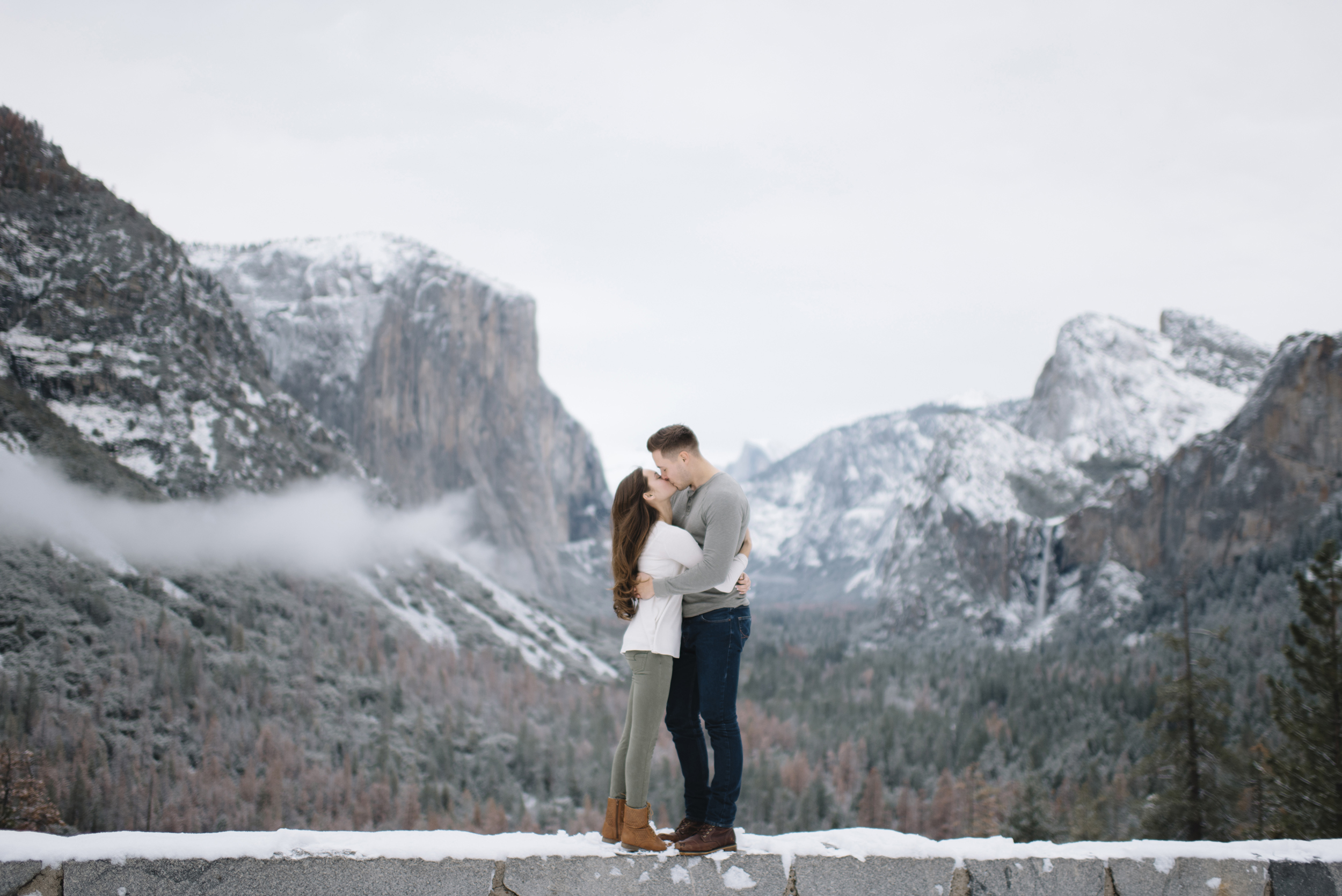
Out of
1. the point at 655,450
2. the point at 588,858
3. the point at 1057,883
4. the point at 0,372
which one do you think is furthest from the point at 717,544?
the point at 0,372

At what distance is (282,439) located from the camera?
16788 centimetres

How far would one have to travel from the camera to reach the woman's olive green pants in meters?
6.17

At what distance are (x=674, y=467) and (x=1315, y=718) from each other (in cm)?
2369

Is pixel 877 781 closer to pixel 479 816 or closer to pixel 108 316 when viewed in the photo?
pixel 479 816

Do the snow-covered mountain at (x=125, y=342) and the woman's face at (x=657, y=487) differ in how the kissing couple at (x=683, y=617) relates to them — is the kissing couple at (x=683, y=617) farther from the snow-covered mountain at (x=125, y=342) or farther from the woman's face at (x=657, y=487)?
the snow-covered mountain at (x=125, y=342)

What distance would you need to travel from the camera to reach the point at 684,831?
6.06 meters

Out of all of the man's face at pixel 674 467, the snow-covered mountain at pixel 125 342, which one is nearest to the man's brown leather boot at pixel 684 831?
the man's face at pixel 674 467

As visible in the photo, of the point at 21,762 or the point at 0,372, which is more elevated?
the point at 0,372

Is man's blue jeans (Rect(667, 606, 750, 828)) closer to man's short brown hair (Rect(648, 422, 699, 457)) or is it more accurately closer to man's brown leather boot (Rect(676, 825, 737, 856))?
man's brown leather boot (Rect(676, 825, 737, 856))

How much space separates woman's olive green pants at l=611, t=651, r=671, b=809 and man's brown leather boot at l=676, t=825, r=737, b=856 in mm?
583

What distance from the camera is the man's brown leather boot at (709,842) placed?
18.1ft

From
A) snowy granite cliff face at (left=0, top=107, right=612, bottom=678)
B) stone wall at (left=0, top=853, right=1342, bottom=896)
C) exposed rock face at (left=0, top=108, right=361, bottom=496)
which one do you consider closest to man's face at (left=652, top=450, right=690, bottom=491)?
stone wall at (left=0, top=853, right=1342, bottom=896)

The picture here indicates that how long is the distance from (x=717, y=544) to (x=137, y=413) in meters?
153

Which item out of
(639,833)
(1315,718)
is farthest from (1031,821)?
(639,833)
